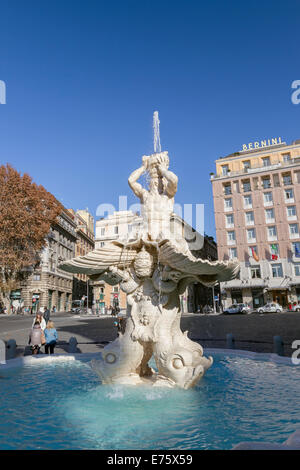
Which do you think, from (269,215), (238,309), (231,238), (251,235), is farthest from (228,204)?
(238,309)

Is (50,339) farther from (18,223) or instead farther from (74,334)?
(18,223)

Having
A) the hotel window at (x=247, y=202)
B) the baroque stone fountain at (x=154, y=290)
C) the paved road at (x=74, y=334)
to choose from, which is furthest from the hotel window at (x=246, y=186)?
the baroque stone fountain at (x=154, y=290)

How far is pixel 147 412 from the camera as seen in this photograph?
3932 millimetres

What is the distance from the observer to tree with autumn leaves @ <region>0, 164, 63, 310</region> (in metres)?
36.5

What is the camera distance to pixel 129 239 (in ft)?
19.5

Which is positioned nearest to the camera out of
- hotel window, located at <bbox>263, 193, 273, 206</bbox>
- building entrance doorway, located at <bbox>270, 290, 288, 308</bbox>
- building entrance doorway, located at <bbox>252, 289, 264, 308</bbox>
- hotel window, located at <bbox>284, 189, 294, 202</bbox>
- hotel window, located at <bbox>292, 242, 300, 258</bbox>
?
hotel window, located at <bbox>292, 242, 300, 258</bbox>

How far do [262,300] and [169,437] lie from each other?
41.4 m

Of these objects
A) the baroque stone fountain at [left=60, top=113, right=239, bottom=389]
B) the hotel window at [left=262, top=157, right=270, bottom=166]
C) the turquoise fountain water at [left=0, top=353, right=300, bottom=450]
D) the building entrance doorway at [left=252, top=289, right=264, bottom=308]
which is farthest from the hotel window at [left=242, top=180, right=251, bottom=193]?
the turquoise fountain water at [left=0, top=353, right=300, bottom=450]

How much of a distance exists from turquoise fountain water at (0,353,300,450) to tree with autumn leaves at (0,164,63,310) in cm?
3349

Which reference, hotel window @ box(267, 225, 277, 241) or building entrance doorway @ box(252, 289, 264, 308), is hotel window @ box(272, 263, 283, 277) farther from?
hotel window @ box(267, 225, 277, 241)

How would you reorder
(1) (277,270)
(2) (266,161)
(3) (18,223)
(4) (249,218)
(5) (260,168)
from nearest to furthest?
(3) (18,223)
(1) (277,270)
(4) (249,218)
(5) (260,168)
(2) (266,161)

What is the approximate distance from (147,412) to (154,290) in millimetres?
2123

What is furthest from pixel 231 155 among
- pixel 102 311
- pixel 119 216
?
pixel 102 311
